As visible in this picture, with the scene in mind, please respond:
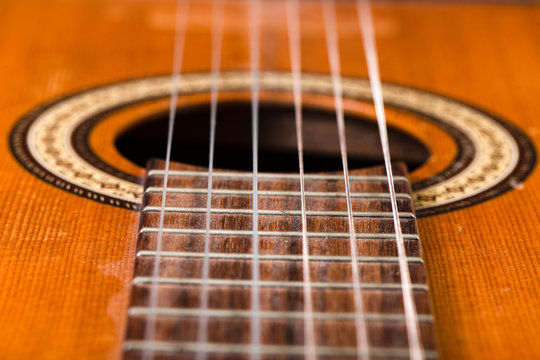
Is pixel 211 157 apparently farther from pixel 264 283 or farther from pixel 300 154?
pixel 264 283

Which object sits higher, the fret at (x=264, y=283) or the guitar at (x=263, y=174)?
the guitar at (x=263, y=174)

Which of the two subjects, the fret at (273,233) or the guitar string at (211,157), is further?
the fret at (273,233)

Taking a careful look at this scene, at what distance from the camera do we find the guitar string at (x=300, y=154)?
29.2 inches

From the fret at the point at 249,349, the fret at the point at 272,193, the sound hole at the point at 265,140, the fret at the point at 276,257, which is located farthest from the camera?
the sound hole at the point at 265,140

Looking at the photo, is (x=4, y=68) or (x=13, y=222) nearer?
(x=13, y=222)

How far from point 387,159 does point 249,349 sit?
16.7 inches

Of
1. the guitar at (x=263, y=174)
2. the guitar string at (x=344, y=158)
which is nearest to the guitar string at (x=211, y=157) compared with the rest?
the guitar at (x=263, y=174)

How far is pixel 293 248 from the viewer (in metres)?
0.86

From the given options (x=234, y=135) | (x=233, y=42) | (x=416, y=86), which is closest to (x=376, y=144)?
(x=416, y=86)

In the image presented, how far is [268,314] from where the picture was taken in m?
0.76

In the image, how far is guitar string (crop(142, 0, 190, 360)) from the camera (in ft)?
2.44

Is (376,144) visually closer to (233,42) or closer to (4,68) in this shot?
(233,42)

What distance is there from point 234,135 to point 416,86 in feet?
1.16

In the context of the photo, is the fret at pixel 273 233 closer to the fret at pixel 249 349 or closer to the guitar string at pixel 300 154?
the guitar string at pixel 300 154
